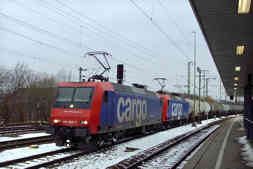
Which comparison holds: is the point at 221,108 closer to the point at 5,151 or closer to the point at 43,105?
the point at 43,105

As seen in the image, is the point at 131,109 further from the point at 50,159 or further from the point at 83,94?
the point at 50,159

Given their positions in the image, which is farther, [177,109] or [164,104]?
[177,109]

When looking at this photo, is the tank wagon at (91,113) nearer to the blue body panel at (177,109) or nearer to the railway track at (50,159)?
the railway track at (50,159)

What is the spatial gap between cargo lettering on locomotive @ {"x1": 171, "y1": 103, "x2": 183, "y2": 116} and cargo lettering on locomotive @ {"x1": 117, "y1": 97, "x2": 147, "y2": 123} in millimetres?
7769

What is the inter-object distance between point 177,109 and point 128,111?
507 inches


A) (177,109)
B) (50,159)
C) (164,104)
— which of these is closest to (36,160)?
(50,159)

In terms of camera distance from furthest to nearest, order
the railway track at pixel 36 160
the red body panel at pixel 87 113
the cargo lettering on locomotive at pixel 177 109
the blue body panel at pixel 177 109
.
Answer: the cargo lettering on locomotive at pixel 177 109 < the blue body panel at pixel 177 109 < the red body panel at pixel 87 113 < the railway track at pixel 36 160

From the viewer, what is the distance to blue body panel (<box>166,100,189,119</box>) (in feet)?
77.8

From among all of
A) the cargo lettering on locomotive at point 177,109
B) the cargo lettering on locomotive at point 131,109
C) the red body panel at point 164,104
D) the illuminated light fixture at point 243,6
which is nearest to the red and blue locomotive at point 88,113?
the cargo lettering on locomotive at point 131,109

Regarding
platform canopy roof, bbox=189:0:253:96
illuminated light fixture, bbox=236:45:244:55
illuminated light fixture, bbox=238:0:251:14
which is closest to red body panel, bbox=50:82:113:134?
platform canopy roof, bbox=189:0:253:96

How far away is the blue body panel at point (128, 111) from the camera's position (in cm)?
1242

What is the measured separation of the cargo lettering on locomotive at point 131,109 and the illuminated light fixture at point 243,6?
24.7 feet

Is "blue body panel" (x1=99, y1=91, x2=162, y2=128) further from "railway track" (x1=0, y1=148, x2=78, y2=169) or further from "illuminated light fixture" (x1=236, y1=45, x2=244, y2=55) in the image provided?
"illuminated light fixture" (x1=236, y1=45, x2=244, y2=55)

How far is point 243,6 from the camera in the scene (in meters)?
6.97
